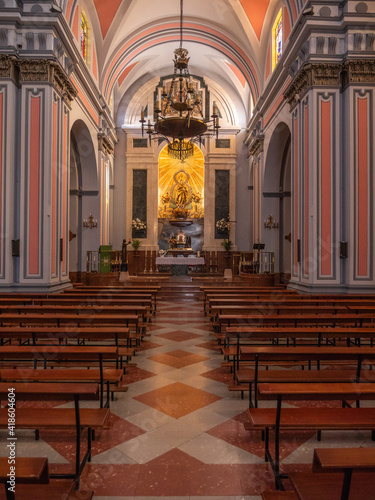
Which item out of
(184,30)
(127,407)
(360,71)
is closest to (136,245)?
(184,30)

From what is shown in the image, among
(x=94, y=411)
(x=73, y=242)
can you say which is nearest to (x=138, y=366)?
(x=94, y=411)

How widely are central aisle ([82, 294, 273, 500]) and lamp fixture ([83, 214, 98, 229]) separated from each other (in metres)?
11.2

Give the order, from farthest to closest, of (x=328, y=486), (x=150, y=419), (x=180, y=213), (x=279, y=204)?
(x=180, y=213), (x=279, y=204), (x=150, y=419), (x=328, y=486)

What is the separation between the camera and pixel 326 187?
9.41m

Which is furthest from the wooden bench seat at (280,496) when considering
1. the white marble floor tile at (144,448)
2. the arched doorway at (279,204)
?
the arched doorway at (279,204)

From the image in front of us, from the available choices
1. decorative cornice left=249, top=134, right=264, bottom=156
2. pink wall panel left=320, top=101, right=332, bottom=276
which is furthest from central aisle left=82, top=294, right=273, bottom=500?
decorative cornice left=249, top=134, right=264, bottom=156

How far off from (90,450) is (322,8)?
10.1m

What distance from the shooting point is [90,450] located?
2891 mm

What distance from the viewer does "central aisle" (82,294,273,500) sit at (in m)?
2.56

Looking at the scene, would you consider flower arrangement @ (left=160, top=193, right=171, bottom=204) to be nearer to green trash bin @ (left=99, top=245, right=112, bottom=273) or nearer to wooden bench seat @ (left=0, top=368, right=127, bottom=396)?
green trash bin @ (left=99, top=245, right=112, bottom=273)

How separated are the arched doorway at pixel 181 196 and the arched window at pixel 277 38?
28.3 feet

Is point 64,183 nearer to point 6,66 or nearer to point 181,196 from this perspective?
point 6,66

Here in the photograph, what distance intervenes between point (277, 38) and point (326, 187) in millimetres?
6822

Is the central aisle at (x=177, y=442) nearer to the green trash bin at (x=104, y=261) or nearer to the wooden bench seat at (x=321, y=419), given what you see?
the wooden bench seat at (x=321, y=419)
